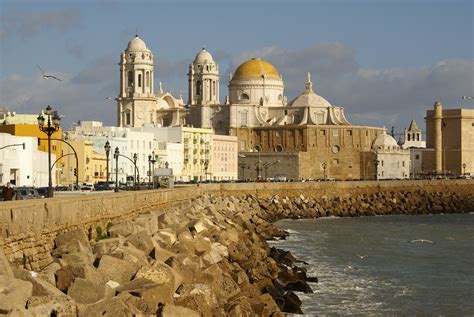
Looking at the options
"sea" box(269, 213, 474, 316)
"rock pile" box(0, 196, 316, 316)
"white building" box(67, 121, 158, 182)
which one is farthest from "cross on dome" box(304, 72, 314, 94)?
"rock pile" box(0, 196, 316, 316)

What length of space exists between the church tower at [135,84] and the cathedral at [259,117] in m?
0.11

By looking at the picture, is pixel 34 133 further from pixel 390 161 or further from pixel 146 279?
pixel 390 161

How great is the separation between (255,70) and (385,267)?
343ft

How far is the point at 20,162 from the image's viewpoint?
190 feet

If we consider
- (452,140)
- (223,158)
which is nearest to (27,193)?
(223,158)

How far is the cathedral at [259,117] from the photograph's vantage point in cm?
12262

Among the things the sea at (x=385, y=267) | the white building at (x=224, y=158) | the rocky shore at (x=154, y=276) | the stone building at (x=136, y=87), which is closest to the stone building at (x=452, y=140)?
the white building at (x=224, y=158)

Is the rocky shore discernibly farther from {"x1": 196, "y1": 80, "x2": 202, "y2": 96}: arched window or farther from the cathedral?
{"x1": 196, "y1": 80, "x2": 202, "y2": 96}: arched window

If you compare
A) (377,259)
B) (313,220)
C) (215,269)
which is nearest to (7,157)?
(313,220)

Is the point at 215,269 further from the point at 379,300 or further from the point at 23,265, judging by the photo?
the point at 379,300

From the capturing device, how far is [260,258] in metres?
26.5

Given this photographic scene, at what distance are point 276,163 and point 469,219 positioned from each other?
54006 mm

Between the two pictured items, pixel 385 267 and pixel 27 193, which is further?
pixel 27 193

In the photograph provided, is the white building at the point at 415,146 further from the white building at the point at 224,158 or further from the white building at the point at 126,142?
the white building at the point at 126,142
